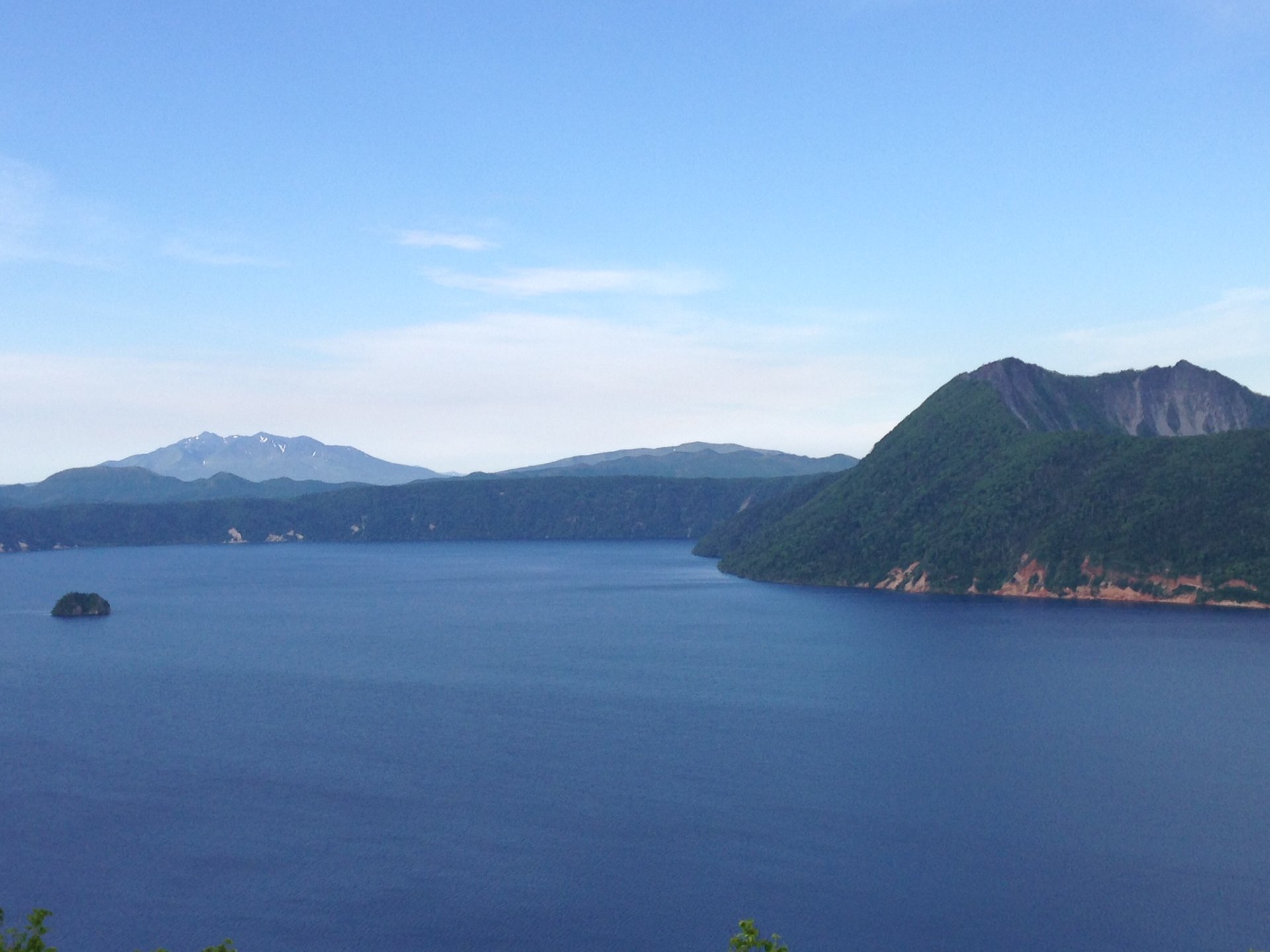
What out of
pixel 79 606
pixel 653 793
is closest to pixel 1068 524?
pixel 653 793

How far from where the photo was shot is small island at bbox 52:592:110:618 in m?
161

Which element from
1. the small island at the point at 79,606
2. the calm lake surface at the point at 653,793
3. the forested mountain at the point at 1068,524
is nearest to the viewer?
the calm lake surface at the point at 653,793

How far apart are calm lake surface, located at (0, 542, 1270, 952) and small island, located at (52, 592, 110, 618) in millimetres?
39214

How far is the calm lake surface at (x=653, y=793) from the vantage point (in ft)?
163

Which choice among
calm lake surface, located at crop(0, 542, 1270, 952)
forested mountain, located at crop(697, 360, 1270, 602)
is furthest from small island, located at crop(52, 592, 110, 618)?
forested mountain, located at crop(697, 360, 1270, 602)

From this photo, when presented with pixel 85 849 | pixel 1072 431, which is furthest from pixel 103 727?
pixel 1072 431

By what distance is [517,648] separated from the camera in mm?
123125

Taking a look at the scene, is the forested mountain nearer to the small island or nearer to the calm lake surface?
the calm lake surface

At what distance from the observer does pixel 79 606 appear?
162 meters

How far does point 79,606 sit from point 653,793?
12718 cm

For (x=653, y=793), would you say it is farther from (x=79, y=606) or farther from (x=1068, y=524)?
(x=79, y=606)

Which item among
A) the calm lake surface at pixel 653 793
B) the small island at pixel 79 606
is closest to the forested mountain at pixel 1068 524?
the calm lake surface at pixel 653 793

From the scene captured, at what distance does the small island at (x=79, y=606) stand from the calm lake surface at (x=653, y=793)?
39.2 m

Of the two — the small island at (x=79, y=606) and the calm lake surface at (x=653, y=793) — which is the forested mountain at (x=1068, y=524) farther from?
the small island at (x=79, y=606)
